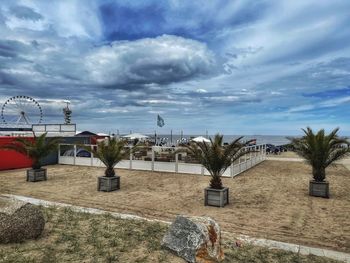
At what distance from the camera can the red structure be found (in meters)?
18.1

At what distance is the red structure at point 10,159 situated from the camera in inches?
712

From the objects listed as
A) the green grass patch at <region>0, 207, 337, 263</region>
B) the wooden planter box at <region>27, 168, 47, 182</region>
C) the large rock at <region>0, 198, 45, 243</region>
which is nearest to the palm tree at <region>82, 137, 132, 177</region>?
the wooden planter box at <region>27, 168, 47, 182</region>

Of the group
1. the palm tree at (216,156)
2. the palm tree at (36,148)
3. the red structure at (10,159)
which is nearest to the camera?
the palm tree at (216,156)

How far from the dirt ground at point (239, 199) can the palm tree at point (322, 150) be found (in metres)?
1.06

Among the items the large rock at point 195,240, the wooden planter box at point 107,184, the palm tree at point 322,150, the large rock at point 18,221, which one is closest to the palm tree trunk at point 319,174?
the palm tree at point 322,150

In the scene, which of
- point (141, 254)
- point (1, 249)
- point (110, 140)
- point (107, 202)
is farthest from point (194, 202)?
point (1, 249)

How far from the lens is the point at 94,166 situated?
19.5 m

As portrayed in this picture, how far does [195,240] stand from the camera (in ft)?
16.8

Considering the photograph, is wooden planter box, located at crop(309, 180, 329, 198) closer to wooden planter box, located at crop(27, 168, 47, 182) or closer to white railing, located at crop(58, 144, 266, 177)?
white railing, located at crop(58, 144, 266, 177)

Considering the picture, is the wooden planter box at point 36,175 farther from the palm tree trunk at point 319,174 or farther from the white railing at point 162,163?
the palm tree trunk at point 319,174

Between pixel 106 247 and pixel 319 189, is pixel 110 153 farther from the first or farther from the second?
pixel 319 189

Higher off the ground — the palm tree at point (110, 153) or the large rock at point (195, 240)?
the palm tree at point (110, 153)

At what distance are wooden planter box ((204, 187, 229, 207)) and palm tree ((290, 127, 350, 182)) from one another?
3787mm

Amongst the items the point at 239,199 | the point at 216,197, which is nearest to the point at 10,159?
the point at 216,197
